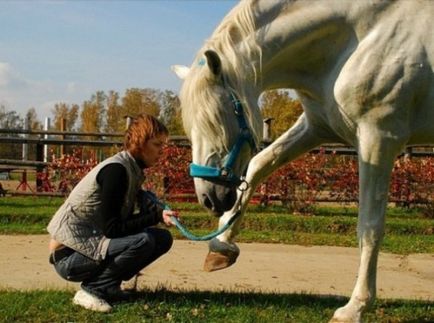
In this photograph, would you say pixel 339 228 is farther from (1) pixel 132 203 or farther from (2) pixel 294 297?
(1) pixel 132 203

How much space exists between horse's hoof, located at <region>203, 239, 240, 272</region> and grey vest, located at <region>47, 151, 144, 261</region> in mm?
763

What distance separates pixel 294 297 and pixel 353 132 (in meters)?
1.31

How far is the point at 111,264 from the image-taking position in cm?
387

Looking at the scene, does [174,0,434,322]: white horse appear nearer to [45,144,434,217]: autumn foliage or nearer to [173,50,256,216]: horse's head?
[173,50,256,216]: horse's head

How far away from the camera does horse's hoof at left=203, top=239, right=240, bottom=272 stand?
430 centimetres

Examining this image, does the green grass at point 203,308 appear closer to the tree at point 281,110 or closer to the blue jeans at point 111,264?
the blue jeans at point 111,264

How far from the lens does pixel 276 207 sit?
11664 millimetres

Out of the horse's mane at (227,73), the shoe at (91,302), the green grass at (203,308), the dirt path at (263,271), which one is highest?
the horse's mane at (227,73)

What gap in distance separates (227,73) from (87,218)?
1282mm

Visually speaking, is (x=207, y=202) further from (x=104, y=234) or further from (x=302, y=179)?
(x=302, y=179)

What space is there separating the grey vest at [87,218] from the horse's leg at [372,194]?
1.45 metres

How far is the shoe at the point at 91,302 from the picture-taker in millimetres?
3714

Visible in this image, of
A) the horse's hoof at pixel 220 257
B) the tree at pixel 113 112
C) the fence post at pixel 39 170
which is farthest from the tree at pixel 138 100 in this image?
the horse's hoof at pixel 220 257

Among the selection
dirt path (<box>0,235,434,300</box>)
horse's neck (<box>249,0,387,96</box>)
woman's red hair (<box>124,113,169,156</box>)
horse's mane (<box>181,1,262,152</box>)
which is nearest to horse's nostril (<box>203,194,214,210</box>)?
horse's mane (<box>181,1,262,152</box>)
